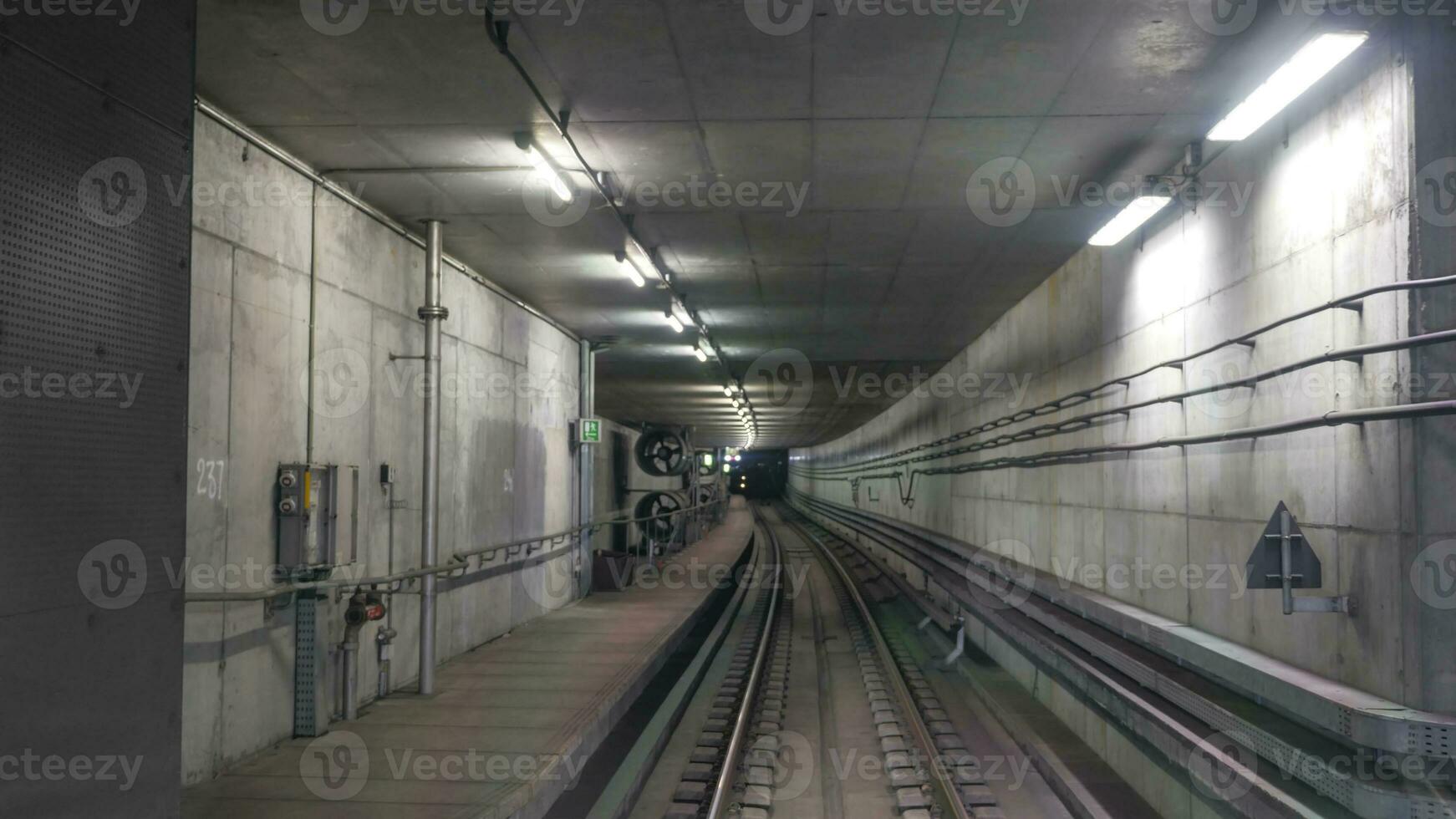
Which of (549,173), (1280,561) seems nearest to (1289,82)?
(1280,561)

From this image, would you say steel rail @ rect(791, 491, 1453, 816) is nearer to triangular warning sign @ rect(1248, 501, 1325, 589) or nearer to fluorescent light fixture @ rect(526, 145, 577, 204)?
triangular warning sign @ rect(1248, 501, 1325, 589)

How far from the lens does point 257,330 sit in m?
6.68

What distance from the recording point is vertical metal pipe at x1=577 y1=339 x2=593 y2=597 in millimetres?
15977

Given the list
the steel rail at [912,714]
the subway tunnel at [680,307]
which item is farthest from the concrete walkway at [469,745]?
the steel rail at [912,714]

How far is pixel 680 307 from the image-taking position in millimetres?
12992

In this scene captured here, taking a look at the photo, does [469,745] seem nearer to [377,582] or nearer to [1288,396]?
[377,582]

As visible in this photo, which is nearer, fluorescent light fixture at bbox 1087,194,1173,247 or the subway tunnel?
the subway tunnel

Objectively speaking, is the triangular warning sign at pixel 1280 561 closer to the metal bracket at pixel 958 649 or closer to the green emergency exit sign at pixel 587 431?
the metal bracket at pixel 958 649

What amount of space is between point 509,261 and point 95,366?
7.28 m

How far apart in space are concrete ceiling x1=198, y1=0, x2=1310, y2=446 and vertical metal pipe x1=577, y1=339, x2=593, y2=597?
514 centimetres

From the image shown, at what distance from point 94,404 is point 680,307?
950 cm

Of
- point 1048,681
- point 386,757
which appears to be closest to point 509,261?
point 386,757

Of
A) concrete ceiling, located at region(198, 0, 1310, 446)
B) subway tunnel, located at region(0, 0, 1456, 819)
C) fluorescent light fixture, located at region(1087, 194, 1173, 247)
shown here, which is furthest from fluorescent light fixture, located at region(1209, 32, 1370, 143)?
fluorescent light fixture, located at region(1087, 194, 1173, 247)

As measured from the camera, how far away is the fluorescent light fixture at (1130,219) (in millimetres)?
7770
